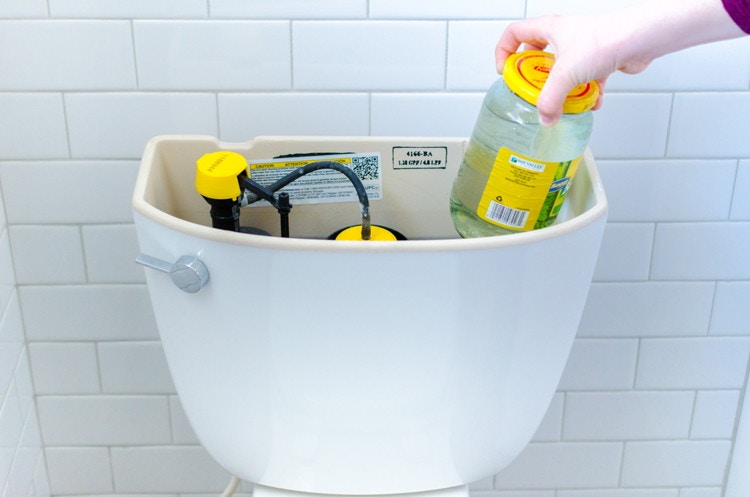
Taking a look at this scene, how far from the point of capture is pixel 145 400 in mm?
1193

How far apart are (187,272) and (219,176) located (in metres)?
0.11

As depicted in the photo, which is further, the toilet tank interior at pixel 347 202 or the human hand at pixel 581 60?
the toilet tank interior at pixel 347 202

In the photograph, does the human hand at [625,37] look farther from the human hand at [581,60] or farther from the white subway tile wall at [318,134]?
the white subway tile wall at [318,134]

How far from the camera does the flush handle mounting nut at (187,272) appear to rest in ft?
2.53

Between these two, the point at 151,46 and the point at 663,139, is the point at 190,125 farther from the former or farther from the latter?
the point at 663,139

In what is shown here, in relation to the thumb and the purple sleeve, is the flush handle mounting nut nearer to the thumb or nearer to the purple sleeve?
the thumb

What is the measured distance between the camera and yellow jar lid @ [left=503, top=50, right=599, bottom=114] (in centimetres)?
76

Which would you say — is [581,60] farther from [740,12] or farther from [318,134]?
[318,134]

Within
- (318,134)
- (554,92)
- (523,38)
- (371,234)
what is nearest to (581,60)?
(554,92)

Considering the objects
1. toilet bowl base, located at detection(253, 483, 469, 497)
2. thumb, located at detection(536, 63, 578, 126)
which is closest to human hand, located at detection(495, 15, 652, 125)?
thumb, located at detection(536, 63, 578, 126)

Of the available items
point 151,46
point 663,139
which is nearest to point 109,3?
point 151,46

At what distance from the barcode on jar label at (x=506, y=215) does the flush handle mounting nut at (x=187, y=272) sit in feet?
0.83

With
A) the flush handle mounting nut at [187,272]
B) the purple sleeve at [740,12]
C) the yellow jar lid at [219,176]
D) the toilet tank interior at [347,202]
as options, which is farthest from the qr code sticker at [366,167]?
the purple sleeve at [740,12]

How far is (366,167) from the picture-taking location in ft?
3.08
